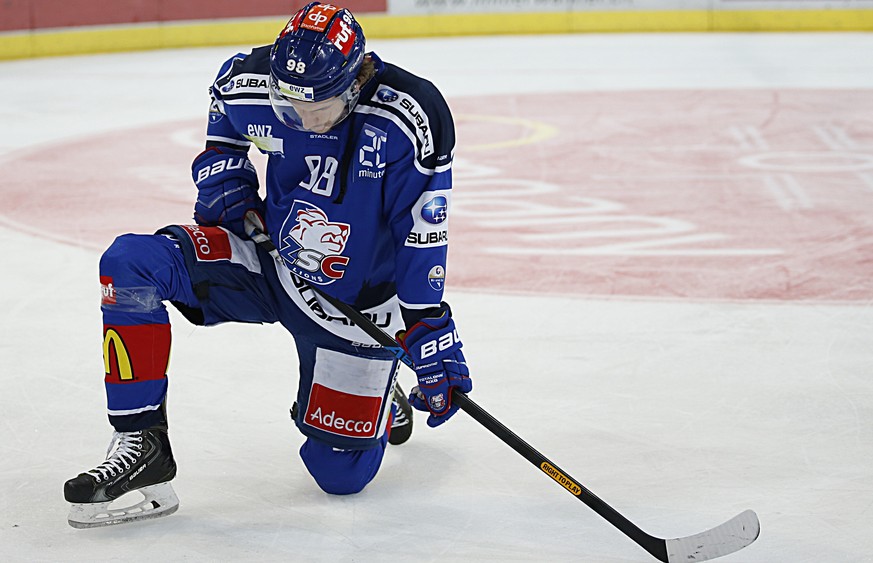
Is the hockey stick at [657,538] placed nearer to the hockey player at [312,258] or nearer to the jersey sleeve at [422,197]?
the hockey player at [312,258]

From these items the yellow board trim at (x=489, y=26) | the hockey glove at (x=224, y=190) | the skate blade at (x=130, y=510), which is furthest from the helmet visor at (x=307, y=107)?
the yellow board trim at (x=489, y=26)

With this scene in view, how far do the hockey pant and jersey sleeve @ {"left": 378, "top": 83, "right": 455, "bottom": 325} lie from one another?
13.0 inches

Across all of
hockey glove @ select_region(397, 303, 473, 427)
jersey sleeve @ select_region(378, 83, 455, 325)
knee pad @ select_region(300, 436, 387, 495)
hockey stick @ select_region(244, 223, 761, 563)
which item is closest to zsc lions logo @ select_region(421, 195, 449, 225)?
jersey sleeve @ select_region(378, 83, 455, 325)

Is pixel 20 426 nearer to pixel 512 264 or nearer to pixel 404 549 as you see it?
pixel 404 549

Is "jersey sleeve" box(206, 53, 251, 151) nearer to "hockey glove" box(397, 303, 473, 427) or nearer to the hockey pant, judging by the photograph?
the hockey pant

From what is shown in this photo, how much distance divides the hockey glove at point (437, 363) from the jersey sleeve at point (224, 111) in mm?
641

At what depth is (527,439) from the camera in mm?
2857

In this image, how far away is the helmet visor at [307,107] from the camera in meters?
2.27

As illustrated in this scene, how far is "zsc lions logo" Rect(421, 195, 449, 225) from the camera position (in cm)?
231

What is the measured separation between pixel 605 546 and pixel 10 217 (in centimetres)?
373

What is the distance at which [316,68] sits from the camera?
7.31 ft

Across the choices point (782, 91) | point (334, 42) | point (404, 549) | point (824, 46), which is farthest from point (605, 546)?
point (824, 46)

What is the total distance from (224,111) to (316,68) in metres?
0.41

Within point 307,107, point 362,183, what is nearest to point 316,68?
point 307,107
